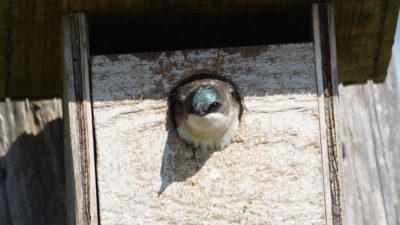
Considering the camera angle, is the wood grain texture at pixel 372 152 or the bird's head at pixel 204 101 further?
the wood grain texture at pixel 372 152

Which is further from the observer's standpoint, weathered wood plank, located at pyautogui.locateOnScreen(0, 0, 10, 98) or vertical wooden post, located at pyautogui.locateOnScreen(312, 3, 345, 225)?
weathered wood plank, located at pyautogui.locateOnScreen(0, 0, 10, 98)

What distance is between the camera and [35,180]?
3.45 m

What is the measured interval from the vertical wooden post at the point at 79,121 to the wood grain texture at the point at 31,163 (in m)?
0.33

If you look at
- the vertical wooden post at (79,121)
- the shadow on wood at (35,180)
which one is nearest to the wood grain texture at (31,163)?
the shadow on wood at (35,180)

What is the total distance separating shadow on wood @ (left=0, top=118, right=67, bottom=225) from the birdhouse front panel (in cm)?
46

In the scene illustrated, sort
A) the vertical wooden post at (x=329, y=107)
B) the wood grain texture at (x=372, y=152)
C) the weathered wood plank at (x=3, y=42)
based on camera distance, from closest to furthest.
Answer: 1. the vertical wooden post at (x=329, y=107)
2. the weathered wood plank at (x=3, y=42)
3. the wood grain texture at (x=372, y=152)

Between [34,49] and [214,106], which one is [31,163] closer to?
[34,49]

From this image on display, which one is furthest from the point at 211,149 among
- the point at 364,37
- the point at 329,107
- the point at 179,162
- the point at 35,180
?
the point at 35,180

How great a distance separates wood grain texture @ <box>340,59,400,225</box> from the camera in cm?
338

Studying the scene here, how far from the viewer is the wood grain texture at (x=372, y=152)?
3381 mm

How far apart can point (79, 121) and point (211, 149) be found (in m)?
0.30

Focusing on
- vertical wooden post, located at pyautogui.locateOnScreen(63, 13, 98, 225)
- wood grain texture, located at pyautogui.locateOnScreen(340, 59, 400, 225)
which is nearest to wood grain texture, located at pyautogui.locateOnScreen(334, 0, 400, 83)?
wood grain texture, located at pyautogui.locateOnScreen(340, 59, 400, 225)

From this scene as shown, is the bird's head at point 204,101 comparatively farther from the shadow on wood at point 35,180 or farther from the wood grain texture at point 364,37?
the shadow on wood at point 35,180

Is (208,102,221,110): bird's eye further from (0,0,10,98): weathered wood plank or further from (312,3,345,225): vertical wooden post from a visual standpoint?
(0,0,10,98): weathered wood plank
